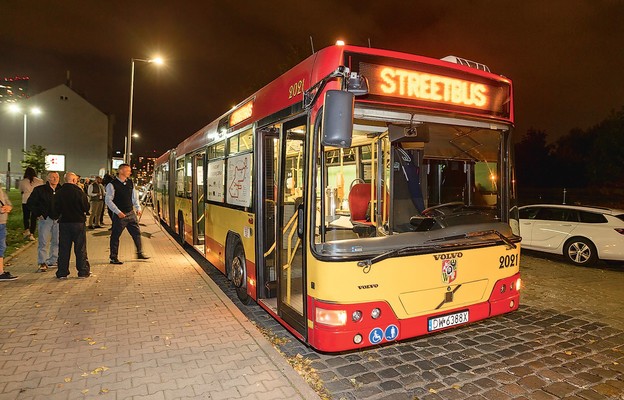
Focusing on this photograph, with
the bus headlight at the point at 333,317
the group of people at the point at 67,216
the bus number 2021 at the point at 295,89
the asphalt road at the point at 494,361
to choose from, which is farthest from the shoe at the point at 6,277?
the bus headlight at the point at 333,317

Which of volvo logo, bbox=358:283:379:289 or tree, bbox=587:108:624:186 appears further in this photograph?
tree, bbox=587:108:624:186

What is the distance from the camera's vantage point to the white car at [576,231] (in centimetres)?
1004

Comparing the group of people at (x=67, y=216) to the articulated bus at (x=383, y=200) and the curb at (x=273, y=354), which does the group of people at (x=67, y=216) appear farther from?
the articulated bus at (x=383, y=200)

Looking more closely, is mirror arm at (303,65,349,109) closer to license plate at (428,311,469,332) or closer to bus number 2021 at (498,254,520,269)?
license plate at (428,311,469,332)

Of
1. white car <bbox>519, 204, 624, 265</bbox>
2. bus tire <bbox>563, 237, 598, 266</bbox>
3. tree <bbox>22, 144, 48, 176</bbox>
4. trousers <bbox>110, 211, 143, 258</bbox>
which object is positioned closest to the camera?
trousers <bbox>110, 211, 143, 258</bbox>

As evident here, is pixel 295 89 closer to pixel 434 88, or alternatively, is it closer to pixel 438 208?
pixel 434 88

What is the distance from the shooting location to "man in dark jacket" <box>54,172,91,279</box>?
782 cm

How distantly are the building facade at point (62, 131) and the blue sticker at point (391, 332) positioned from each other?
53.9 m

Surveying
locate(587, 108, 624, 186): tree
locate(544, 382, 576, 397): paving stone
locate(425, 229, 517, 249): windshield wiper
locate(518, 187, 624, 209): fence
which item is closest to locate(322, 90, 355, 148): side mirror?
locate(425, 229, 517, 249): windshield wiper

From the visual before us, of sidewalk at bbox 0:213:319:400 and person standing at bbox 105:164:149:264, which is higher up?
person standing at bbox 105:164:149:264

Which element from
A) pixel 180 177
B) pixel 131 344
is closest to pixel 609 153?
pixel 180 177

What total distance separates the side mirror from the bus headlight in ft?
5.28

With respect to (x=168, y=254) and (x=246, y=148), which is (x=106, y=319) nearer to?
(x=246, y=148)

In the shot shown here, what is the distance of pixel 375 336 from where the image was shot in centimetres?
406
